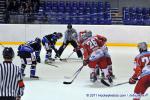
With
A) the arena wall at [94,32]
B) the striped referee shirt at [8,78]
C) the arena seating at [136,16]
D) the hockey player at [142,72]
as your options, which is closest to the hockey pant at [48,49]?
the arena wall at [94,32]

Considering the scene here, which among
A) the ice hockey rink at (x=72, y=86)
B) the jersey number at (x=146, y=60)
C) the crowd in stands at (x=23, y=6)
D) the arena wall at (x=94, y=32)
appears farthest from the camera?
the crowd in stands at (x=23, y=6)

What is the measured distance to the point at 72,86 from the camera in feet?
26.6

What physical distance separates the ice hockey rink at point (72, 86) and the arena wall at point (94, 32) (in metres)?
3.39

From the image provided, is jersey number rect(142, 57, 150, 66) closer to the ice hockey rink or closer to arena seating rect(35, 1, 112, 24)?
the ice hockey rink

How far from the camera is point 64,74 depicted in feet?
31.5

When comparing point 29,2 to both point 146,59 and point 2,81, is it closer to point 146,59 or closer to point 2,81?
point 146,59

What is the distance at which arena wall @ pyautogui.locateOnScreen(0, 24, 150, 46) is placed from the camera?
579 inches

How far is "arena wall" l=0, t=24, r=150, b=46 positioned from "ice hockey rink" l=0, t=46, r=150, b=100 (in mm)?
3385

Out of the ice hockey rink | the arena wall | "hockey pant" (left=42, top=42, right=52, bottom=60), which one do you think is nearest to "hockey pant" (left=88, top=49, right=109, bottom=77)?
the ice hockey rink

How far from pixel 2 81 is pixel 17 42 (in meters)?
10.3

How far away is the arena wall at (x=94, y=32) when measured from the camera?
1472 centimetres

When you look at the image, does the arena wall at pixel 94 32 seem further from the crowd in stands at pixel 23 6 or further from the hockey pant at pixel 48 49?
the hockey pant at pixel 48 49

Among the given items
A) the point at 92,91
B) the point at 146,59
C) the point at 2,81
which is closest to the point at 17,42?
the point at 92,91

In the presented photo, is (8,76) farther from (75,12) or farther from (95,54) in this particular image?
(75,12)
